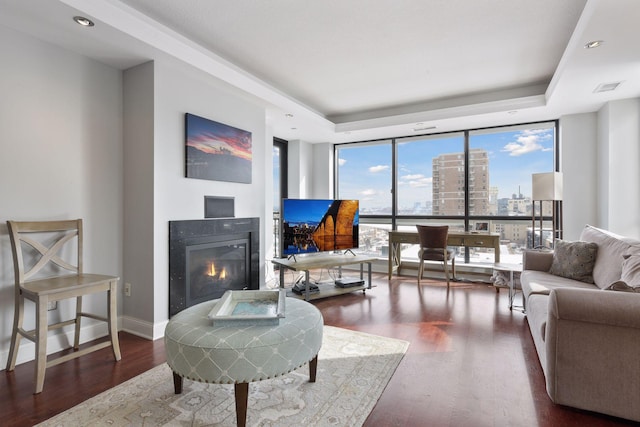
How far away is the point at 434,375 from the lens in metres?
2.12

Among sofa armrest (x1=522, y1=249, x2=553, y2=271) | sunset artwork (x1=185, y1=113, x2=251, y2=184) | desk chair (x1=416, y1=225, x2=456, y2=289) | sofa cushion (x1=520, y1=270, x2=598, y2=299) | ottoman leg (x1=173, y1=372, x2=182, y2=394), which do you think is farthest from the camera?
desk chair (x1=416, y1=225, x2=456, y2=289)

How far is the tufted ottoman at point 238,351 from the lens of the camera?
148 centimetres

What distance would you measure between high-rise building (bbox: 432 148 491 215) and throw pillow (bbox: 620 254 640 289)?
2.87 meters

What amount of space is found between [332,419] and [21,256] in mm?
2170

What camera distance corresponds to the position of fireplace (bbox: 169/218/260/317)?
2945 millimetres

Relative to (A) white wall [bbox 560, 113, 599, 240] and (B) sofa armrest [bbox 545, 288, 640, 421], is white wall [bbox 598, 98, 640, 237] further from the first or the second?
(B) sofa armrest [bbox 545, 288, 640, 421]

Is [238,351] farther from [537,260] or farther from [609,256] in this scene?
[537,260]

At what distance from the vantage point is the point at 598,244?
292 centimetres

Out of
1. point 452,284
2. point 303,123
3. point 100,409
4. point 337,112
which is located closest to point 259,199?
point 303,123

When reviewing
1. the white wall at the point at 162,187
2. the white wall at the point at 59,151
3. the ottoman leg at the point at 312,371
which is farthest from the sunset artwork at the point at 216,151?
the ottoman leg at the point at 312,371

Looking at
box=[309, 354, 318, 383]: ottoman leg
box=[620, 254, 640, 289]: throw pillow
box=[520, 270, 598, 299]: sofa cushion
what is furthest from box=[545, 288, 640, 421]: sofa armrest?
box=[309, 354, 318, 383]: ottoman leg

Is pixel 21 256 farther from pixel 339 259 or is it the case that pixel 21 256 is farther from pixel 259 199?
pixel 339 259

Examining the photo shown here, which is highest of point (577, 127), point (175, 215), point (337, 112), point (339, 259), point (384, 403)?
point (337, 112)

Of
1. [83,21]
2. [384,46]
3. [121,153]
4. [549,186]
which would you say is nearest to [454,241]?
[549,186]
